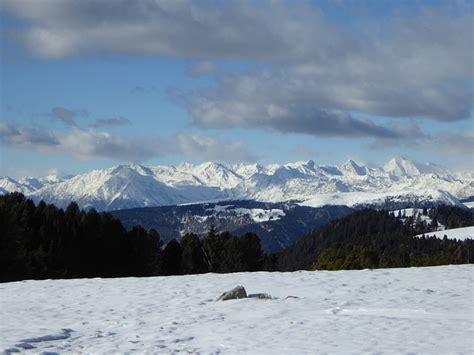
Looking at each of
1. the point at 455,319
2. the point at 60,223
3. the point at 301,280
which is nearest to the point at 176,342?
the point at 455,319

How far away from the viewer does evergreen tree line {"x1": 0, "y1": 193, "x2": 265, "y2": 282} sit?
53.2m

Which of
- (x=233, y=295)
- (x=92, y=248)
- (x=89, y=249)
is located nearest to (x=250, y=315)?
(x=233, y=295)

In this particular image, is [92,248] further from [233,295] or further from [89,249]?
[233,295]

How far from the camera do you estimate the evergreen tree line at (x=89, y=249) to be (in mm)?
53188

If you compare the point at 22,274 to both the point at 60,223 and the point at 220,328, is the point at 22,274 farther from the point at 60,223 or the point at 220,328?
the point at 220,328

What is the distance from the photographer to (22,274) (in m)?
51.6

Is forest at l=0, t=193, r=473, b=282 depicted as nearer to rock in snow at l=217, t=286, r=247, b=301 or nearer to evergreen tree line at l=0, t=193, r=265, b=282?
evergreen tree line at l=0, t=193, r=265, b=282

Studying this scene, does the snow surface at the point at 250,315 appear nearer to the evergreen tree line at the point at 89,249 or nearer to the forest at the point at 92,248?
the forest at the point at 92,248

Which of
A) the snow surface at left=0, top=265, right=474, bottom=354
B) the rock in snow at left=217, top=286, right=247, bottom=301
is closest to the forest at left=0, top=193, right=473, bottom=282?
the snow surface at left=0, top=265, right=474, bottom=354

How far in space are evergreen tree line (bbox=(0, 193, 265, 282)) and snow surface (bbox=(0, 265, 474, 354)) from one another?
79.0ft

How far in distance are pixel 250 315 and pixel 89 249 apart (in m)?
49.3

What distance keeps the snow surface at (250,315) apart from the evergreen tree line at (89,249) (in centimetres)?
2408

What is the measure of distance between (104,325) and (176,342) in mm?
4364

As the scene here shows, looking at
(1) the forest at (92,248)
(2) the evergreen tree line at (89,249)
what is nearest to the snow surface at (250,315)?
(1) the forest at (92,248)
